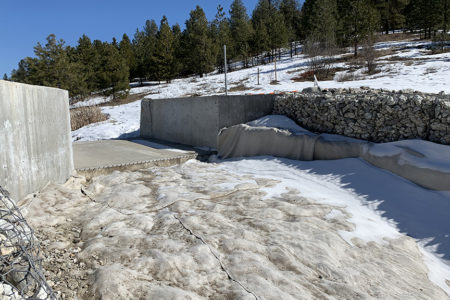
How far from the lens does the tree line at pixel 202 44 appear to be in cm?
2541

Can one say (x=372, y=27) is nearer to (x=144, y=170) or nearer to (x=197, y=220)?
(x=144, y=170)

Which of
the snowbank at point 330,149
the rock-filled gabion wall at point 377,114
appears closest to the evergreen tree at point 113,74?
the snowbank at point 330,149

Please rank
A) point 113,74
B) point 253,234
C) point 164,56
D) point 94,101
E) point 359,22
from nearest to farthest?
1. point 253,234
2. point 113,74
3. point 94,101
4. point 359,22
5. point 164,56

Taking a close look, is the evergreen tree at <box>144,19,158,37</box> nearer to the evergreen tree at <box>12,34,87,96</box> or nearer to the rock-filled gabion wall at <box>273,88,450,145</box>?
the evergreen tree at <box>12,34,87,96</box>

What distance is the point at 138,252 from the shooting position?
10.0 feet

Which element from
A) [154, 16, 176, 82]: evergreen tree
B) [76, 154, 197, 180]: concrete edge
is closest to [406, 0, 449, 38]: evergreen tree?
[154, 16, 176, 82]: evergreen tree

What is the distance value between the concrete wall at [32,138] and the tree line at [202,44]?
21.9 m

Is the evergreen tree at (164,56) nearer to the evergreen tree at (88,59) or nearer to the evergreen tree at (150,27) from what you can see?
the evergreen tree at (88,59)

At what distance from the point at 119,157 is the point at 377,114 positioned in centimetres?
527

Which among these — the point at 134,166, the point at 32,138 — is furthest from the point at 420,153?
the point at 32,138

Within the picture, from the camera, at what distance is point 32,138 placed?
14.1 ft

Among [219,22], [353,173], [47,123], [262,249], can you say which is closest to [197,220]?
[262,249]

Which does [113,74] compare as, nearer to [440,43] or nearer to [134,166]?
[134,166]

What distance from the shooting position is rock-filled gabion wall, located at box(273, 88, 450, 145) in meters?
5.37
